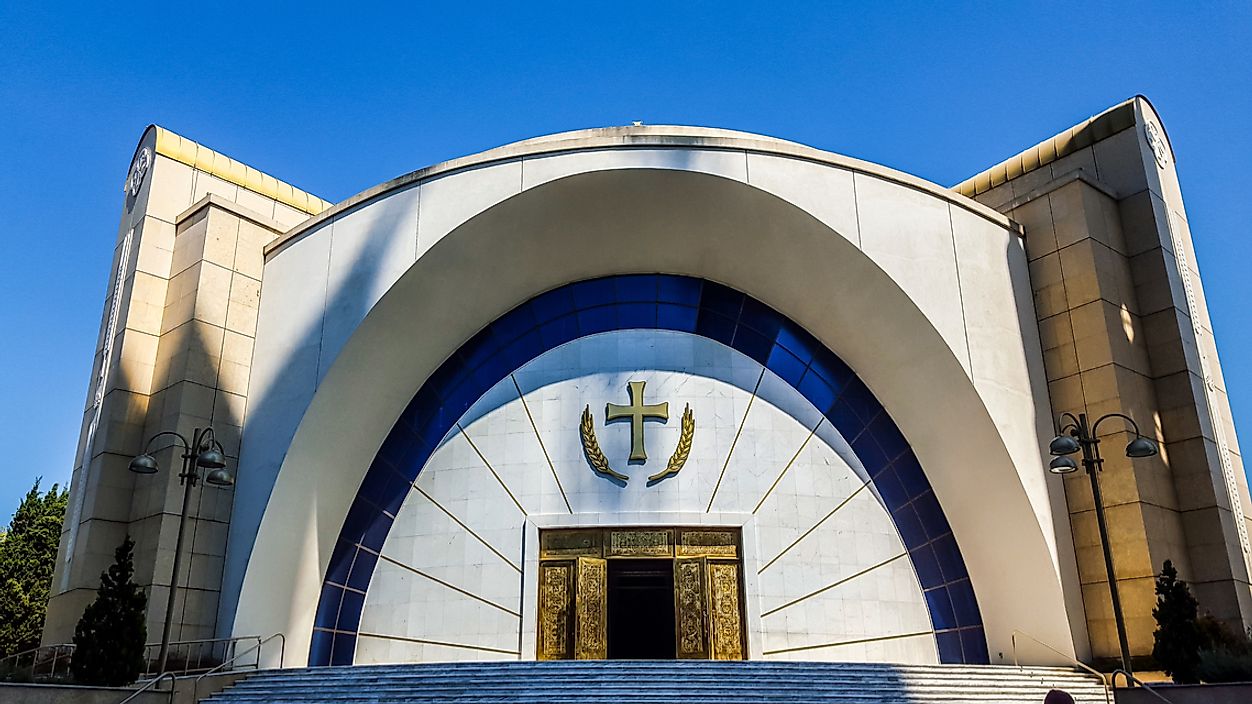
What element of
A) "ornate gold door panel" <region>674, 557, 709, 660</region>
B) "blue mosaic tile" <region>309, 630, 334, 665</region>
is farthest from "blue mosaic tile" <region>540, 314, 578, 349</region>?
"blue mosaic tile" <region>309, 630, 334, 665</region>

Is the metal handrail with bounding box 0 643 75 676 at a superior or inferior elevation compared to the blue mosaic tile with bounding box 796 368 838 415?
inferior

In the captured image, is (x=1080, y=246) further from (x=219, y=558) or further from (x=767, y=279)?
(x=219, y=558)

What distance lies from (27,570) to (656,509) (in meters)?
18.2

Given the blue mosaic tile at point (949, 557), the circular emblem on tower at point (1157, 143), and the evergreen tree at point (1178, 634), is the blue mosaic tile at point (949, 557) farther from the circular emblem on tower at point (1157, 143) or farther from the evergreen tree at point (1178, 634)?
the circular emblem on tower at point (1157, 143)

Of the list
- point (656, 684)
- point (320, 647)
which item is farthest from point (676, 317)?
point (320, 647)

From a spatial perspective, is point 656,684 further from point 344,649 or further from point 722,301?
Answer: point 722,301

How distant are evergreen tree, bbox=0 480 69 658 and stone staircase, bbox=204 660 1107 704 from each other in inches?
604

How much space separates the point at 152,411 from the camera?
15914mm

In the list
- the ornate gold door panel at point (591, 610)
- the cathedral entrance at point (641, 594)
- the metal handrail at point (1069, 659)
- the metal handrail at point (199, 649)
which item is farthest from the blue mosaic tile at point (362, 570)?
the metal handrail at point (1069, 659)

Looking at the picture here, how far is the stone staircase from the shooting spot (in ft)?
36.7

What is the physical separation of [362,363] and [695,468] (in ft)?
19.5

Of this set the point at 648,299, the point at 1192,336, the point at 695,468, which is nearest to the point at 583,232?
the point at 648,299

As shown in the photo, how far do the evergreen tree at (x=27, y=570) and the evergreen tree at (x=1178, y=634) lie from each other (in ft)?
78.2

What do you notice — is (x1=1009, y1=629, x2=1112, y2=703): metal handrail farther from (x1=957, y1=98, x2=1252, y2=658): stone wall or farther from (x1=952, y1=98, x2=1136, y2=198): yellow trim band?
(x1=952, y1=98, x2=1136, y2=198): yellow trim band
